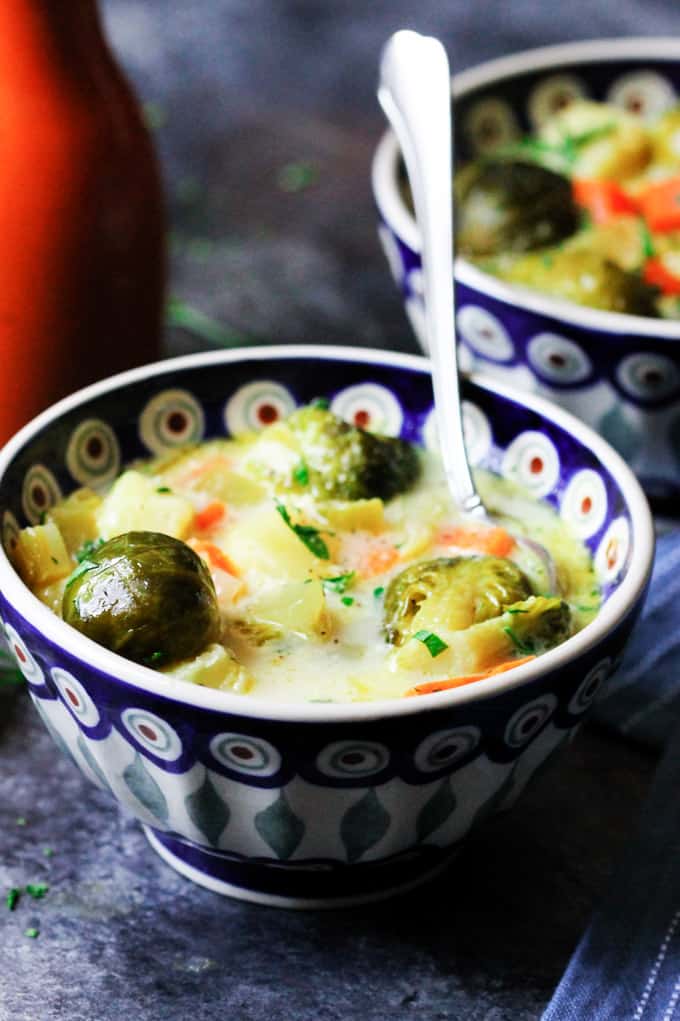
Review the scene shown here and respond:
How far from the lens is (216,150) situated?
435cm

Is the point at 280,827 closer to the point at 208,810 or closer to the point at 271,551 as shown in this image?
the point at 208,810

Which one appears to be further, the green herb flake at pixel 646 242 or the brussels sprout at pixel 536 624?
the green herb flake at pixel 646 242

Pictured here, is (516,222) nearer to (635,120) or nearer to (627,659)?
(635,120)

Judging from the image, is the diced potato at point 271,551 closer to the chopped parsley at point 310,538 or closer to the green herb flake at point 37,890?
the chopped parsley at point 310,538

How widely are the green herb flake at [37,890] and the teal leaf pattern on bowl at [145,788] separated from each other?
32 centimetres

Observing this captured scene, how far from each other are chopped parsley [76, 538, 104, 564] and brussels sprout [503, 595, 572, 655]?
1.98ft

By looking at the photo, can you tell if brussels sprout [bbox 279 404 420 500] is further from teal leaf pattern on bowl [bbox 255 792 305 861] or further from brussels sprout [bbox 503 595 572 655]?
teal leaf pattern on bowl [bbox 255 792 305 861]

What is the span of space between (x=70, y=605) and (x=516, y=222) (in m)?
1.52

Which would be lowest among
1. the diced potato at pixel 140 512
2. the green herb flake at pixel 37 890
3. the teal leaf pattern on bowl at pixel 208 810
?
the green herb flake at pixel 37 890

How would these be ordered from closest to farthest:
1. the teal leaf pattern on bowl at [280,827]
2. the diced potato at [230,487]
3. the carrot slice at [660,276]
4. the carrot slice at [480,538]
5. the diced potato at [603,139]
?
the teal leaf pattern on bowl at [280,827]
the carrot slice at [480,538]
the diced potato at [230,487]
the carrot slice at [660,276]
the diced potato at [603,139]

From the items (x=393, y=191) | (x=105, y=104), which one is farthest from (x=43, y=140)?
(x=393, y=191)

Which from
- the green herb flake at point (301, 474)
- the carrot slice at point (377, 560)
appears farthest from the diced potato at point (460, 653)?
the green herb flake at point (301, 474)

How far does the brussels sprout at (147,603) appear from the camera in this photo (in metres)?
1.84

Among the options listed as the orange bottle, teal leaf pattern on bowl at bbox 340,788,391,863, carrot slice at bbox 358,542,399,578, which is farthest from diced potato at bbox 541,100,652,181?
teal leaf pattern on bowl at bbox 340,788,391,863
